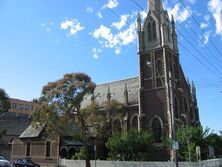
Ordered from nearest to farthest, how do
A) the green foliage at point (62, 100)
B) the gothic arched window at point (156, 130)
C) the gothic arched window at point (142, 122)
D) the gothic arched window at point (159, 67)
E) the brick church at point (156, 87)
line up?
the green foliage at point (62, 100), the gothic arched window at point (156, 130), the brick church at point (156, 87), the gothic arched window at point (142, 122), the gothic arched window at point (159, 67)

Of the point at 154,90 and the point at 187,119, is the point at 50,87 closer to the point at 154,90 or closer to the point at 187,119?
the point at 154,90

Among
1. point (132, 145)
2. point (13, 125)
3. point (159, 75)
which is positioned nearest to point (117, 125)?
point (159, 75)

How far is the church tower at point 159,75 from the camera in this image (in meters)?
49.5

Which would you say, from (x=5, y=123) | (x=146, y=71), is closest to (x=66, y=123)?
(x=146, y=71)

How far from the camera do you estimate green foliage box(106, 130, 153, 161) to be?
4238 cm

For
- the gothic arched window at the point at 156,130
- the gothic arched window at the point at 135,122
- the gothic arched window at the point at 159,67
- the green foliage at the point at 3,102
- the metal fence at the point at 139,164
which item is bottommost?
the metal fence at the point at 139,164

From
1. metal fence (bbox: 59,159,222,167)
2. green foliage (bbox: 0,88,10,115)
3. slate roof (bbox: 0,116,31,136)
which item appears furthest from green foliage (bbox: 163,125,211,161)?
slate roof (bbox: 0,116,31,136)

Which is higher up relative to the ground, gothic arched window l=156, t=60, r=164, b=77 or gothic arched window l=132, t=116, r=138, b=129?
gothic arched window l=156, t=60, r=164, b=77

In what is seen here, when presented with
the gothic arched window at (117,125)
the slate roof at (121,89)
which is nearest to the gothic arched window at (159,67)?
the slate roof at (121,89)

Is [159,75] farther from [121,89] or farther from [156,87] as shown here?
[121,89]

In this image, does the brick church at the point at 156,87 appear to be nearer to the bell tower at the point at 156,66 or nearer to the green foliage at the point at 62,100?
the bell tower at the point at 156,66

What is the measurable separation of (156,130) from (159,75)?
330 inches

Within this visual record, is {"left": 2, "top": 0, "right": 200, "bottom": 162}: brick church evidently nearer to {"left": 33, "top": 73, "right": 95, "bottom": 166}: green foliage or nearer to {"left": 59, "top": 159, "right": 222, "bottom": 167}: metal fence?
{"left": 59, "top": 159, "right": 222, "bottom": 167}: metal fence

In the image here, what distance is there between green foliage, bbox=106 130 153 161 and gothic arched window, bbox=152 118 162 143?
544 cm
